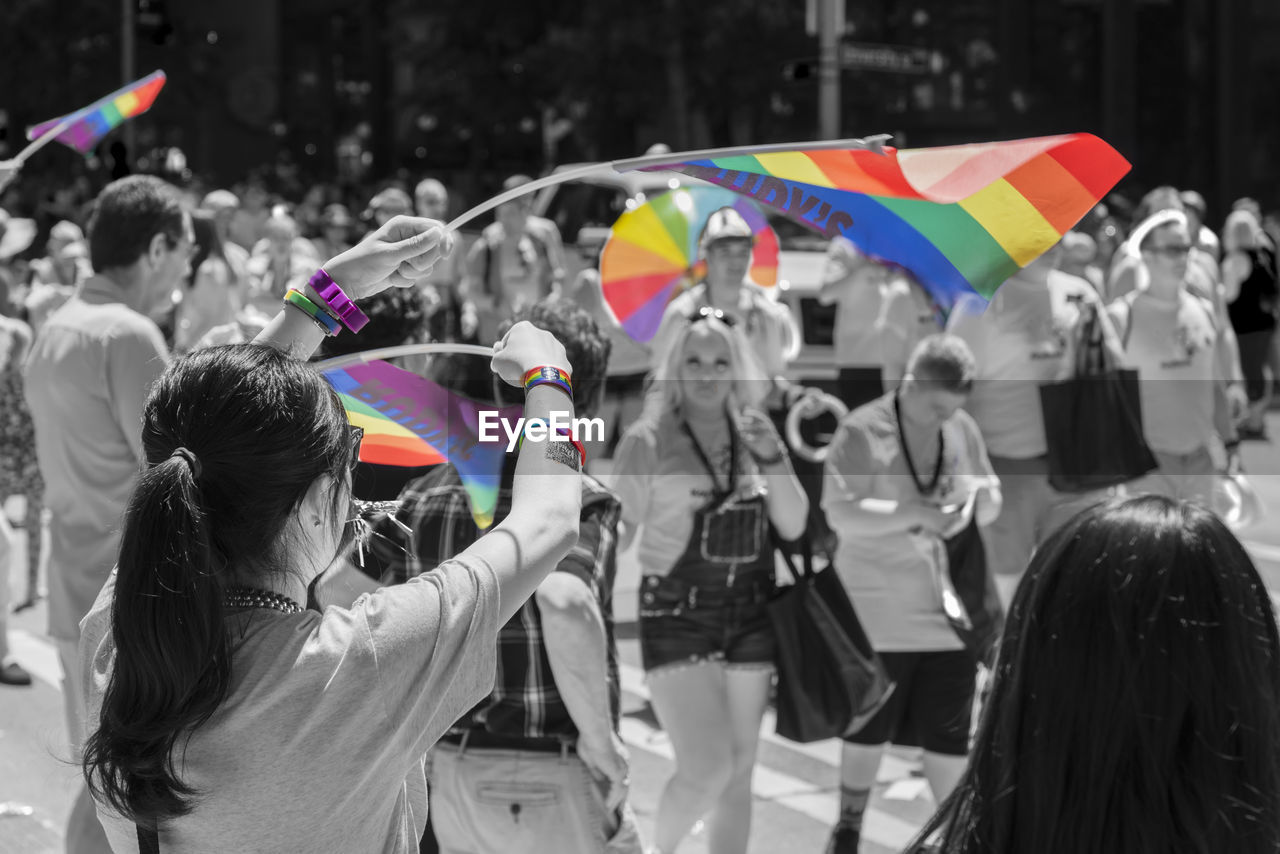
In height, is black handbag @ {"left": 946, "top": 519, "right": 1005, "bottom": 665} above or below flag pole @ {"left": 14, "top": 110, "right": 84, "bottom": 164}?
below

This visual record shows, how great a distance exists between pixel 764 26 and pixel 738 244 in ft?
51.8

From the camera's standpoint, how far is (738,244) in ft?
25.5

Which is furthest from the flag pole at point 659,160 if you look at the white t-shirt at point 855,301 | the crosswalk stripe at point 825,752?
the white t-shirt at point 855,301

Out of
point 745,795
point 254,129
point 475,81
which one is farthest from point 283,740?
point 254,129

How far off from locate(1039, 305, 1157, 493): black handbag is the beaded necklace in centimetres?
552

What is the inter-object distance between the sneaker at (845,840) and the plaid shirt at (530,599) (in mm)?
1652

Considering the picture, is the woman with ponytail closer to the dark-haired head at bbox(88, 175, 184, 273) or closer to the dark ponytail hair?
the dark ponytail hair

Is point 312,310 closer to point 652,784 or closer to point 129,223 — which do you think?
point 129,223

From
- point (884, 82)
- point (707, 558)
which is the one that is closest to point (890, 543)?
point (707, 558)

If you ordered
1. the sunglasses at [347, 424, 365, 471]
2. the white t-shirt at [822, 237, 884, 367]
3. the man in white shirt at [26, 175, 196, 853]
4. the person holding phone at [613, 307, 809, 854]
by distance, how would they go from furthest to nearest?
the white t-shirt at [822, 237, 884, 367]
the person holding phone at [613, 307, 809, 854]
the man in white shirt at [26, 175, 196, 853]
the sunglasses at [347, 424, 365, 471]

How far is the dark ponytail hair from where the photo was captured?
1979 mm

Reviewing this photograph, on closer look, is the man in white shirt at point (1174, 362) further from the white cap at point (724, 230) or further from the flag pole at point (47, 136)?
the flag pole at point (47, 136)

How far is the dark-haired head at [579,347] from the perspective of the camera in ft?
12.3

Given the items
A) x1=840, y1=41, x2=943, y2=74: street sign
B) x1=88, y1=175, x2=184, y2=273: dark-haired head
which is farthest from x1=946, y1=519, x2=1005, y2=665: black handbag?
x1=840, y1=41, x2=943, y2=74: street sign
